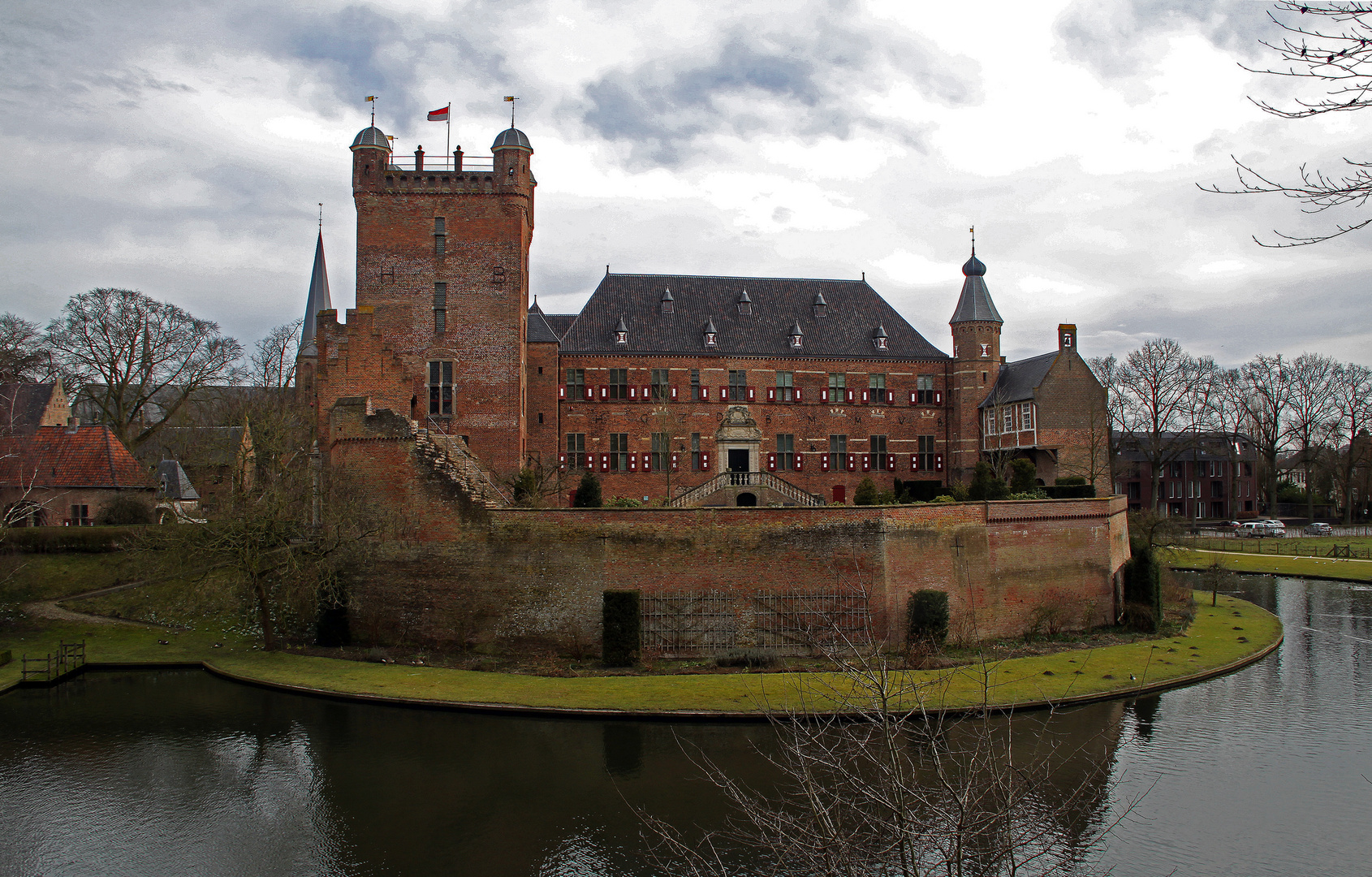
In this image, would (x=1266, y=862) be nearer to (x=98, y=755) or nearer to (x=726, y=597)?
(x=726, y=597)

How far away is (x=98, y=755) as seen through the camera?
1565cm

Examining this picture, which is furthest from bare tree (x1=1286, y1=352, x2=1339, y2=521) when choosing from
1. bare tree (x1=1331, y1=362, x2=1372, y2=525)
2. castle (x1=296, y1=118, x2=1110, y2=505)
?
castle (x1=296, y1=118, x2=1110, y2=505)

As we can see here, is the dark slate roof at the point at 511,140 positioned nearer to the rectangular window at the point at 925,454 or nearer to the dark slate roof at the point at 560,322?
the dark slate roof at the point at 560,322

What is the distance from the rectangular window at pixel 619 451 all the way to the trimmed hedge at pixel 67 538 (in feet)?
55.6

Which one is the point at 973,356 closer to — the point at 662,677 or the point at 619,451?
the point at 619,451

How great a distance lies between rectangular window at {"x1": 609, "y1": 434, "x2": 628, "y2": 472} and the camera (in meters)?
36.1

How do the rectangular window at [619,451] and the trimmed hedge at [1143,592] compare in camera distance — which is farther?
the rectangular window at [619,451]

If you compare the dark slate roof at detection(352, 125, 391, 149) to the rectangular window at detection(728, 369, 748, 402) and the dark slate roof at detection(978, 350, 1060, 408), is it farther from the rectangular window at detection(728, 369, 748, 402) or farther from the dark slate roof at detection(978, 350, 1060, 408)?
the dark slate roof at detection(978, 350, 1060, 408)

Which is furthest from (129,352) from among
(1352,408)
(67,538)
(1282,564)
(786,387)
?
(1352,408)

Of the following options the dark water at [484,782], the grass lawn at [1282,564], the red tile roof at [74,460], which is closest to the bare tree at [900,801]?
the dark water at [484,782]

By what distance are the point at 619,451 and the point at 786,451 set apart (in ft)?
23.6

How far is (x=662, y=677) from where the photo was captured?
774 inches

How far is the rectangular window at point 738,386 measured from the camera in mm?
37094

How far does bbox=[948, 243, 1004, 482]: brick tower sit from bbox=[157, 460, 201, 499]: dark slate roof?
1255 inches
